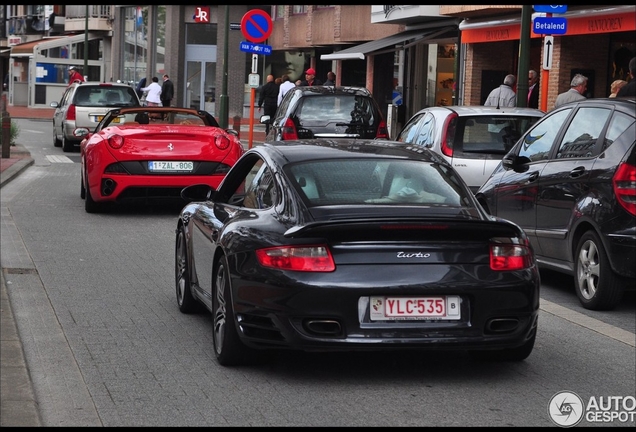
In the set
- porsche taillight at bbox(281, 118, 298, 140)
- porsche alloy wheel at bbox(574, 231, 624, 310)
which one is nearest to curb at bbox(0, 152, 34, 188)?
porsche taillight at bbox(281, 118, 298, 140)

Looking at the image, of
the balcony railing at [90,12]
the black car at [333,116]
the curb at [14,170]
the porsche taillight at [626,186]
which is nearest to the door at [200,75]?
the balcony railing at [90,12]

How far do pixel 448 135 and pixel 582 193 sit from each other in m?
4.56

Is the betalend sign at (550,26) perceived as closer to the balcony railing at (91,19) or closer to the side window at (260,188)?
the side window at (260,188)

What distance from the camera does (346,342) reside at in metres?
6.38

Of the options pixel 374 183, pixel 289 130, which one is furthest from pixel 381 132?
pixel 374 183

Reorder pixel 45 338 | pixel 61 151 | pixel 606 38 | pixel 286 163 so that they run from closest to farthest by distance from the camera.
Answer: pixel 286 163 < pixel 45 338 < pixel 606 38 < pixel 61 151

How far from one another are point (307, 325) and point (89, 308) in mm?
3013

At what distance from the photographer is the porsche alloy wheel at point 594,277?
919 centimetres

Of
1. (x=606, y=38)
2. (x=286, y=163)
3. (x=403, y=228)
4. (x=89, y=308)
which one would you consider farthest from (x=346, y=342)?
(x=606, y=38)

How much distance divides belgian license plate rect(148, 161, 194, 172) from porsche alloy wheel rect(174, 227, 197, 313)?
6.16 metres

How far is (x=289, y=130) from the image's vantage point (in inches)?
784

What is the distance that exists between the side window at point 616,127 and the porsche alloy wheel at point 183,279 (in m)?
3.24

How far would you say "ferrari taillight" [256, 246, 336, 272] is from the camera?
6.40 m

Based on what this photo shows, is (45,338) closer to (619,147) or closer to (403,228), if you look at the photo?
(403,228)
